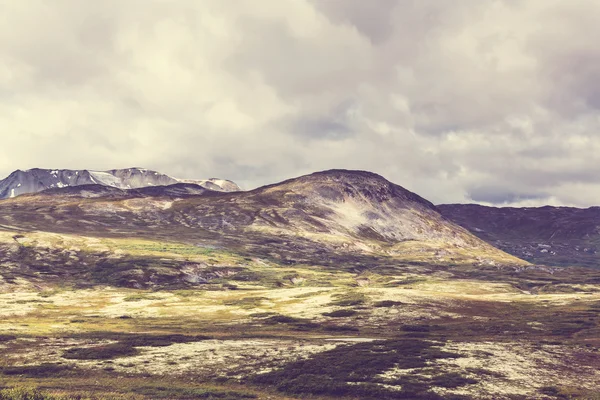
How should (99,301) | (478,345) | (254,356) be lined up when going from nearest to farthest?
(254,356)
(478,345)
(99,301)

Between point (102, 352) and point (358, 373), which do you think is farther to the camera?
point (102, 352)

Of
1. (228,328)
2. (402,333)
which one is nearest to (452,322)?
(402,333)

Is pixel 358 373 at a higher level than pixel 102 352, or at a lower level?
lower

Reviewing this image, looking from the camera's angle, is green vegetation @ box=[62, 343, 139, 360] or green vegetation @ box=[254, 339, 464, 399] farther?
green vegetation @ box=[62, 343, 139, 360]

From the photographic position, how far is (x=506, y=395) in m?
55.9

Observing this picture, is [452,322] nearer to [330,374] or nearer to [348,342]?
[348,342]

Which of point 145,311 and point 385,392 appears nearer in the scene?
point 385,392

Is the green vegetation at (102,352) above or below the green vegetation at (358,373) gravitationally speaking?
above

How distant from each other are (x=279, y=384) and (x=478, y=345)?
1589 inches

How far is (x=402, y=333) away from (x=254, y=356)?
4254 centimetres

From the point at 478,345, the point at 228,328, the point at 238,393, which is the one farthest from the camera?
the point at 228,328

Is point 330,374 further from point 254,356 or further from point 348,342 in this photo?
point 348,342

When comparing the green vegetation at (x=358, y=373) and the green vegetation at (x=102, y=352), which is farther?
the green vegetation at (x=102, y=352)

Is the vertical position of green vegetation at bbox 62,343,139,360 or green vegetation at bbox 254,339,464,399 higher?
green vegetation at bbox 62,343,139,360
